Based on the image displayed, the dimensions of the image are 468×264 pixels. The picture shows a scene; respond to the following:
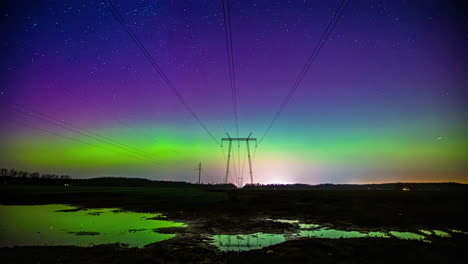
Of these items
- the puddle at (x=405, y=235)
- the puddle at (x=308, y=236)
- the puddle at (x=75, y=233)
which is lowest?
the puddle at (x=405, y=235)

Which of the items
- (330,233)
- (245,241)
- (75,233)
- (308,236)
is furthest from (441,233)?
(75,233)

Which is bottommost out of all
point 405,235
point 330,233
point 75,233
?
point 405,235

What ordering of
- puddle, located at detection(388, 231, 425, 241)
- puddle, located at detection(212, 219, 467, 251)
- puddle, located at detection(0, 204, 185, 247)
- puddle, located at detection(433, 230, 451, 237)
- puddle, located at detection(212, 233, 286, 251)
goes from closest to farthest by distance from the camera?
1. puddle, located at detection(212, 233, 286, 251)
2. puddle, located at detection(212, 219, 467, 251)
3. puddle, located at detection(0, 204, 185, 247)
4. puddle, located at detection(388, 231, 425, 241)
5. puddle, located at detection(433, 230, 451, 237)

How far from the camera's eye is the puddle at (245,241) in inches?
692

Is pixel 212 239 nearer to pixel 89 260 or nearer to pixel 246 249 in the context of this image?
pixel 246 249

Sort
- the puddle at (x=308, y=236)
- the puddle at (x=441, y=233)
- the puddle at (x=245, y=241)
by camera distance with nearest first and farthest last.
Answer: the puddle at (x=245, y=241), the puddle at (x=308, y=236), the puddle at (x=441, y=233)

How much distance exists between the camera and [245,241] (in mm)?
19422

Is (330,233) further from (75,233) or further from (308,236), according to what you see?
(75,233)

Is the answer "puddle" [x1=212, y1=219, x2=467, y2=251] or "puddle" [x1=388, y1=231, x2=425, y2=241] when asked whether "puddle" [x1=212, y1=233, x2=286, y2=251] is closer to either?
"puddle" [x1=212, y1=219, x2=467, y2=251]

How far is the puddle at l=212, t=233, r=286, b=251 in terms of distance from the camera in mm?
17578

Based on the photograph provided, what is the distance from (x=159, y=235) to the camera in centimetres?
2147

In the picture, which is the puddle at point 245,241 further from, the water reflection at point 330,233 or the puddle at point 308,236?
the water reflection at point 330,233

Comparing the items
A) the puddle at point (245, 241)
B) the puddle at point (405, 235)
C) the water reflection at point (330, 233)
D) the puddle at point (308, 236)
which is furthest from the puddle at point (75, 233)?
the puddle at point (405, 235)

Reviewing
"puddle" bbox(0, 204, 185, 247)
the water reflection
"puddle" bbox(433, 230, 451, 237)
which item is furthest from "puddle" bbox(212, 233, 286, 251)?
"puddle" bbox(433, 230, 451, 237)
